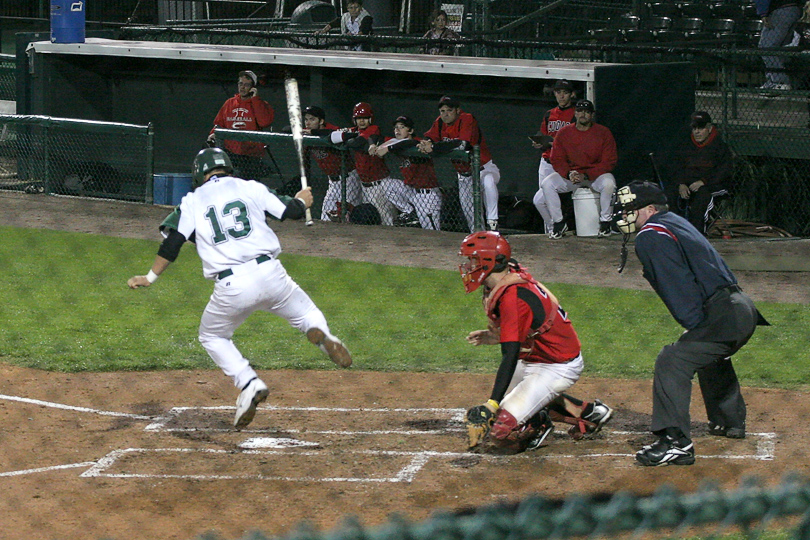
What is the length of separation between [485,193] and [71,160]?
5.91 m

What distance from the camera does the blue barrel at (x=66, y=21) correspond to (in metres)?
16.5

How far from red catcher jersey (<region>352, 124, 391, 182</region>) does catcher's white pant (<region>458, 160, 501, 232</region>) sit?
98cm

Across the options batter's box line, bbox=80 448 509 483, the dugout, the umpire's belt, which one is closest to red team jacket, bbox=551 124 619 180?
the dugout

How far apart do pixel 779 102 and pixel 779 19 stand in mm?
1349

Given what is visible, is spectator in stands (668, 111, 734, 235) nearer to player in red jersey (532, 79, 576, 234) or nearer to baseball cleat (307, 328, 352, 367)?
player in red jersey (532, 79, 576, 234)

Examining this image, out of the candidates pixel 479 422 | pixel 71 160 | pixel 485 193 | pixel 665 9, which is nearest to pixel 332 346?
pixel 479 422

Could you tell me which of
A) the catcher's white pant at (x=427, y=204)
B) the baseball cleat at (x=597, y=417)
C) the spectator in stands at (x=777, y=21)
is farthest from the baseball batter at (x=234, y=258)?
the spectator in stands at (x=777, y=21)

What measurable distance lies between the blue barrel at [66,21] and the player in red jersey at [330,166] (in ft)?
15.2

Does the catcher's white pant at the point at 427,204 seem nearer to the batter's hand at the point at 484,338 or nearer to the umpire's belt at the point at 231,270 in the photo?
the umpire's belt at the point at 231,270

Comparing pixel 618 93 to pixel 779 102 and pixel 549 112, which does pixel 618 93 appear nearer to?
pixel 549 112

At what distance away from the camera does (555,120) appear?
1309cm

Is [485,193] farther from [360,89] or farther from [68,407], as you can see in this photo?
[68,407]

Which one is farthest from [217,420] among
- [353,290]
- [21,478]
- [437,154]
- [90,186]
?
[90,186]

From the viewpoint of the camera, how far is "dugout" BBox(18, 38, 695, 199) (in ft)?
43.2
